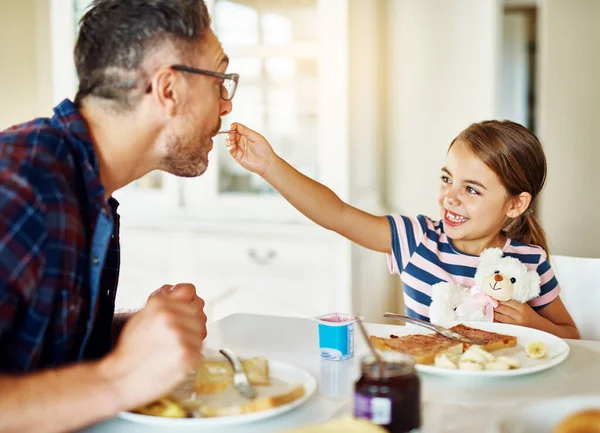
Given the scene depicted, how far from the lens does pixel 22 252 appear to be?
35.7 inches

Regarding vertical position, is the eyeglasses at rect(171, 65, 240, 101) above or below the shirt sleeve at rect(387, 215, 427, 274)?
above

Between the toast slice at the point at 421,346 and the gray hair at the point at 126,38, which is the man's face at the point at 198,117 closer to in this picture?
the gray hair at the point at 126,38

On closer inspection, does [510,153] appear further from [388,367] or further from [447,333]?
[388,367]

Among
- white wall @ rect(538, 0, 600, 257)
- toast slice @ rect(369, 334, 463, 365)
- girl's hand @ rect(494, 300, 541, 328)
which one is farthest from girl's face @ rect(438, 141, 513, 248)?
white wall @ rect(538, 0, 600, 257)

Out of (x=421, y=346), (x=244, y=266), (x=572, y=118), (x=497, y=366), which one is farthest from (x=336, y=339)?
(x=572, y=118)

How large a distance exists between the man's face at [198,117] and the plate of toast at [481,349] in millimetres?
453

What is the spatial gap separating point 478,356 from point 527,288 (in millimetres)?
534

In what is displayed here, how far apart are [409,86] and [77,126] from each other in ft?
6.98

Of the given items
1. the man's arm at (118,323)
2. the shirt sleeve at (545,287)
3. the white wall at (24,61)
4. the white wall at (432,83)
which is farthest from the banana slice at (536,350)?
the white wall at (24,61)

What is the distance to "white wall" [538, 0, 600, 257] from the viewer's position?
2998 mm

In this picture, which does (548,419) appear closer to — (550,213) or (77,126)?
(77,126)

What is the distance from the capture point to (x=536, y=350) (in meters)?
1.21

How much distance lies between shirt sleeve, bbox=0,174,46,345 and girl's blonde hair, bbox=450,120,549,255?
116 centimetres

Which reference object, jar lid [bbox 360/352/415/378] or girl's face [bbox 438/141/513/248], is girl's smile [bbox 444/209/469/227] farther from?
jar lid [bbox 360/352/415/378]
